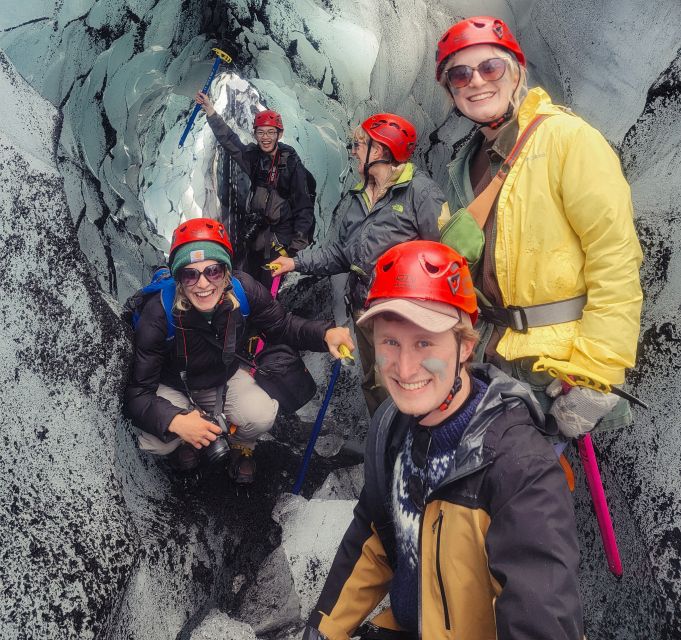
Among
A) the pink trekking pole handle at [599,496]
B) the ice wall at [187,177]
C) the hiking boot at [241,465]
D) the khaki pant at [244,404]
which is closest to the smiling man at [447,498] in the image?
the pink trekking pole handle at [599,496]

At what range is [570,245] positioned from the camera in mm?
1959

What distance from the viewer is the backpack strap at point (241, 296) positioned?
121 inches

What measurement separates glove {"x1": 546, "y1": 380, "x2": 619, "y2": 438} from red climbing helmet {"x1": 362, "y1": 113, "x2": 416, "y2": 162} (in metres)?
1.89

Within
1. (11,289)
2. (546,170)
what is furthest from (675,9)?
(11,289)

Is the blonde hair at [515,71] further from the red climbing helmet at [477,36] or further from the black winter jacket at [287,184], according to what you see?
the black winter jacket at [287,184]

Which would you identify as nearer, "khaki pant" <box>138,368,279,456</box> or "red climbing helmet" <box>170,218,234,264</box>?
"red climbing helmet" <box>170,218,234,264</box>

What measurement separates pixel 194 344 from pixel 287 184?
7.29ft

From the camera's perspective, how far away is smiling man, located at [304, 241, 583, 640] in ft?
4.22

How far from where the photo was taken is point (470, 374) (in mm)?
1748

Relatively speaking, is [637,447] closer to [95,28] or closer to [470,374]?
[470,374]

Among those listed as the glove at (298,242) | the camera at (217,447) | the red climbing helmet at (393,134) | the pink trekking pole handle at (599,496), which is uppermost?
the red climbing helmet at (393,134)

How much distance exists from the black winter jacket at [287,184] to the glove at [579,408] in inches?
125

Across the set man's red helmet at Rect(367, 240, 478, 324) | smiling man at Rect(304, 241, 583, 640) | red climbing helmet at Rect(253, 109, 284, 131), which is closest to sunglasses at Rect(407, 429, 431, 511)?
smiling man at Rect(304, 241, 583, 640)

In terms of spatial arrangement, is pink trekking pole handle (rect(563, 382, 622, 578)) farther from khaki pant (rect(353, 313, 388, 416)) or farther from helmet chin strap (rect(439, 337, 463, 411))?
khaki pant (rect(353, 313, 388, 416))
